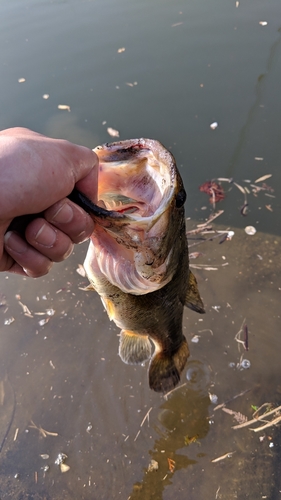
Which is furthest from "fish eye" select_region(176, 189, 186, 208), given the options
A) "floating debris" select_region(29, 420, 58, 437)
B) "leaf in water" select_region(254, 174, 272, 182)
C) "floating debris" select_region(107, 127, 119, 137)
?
"floating debris" select_region(107, 127, 119, 137)

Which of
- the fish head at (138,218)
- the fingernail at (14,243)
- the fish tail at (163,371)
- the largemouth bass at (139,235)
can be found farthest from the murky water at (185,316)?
the fingernail at (14,243)

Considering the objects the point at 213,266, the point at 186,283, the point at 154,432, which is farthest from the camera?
the point at 213,266

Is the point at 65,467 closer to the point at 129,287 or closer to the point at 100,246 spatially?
the point at 129,287

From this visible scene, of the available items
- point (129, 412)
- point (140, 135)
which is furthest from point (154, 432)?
point (140, 135)

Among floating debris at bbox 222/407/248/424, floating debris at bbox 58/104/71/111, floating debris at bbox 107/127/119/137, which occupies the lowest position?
floating debris at bbox 222/407/248/424

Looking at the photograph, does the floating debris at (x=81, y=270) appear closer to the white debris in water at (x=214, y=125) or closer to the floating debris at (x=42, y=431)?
the floating debris at (x=42, y=431)

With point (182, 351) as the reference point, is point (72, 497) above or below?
below

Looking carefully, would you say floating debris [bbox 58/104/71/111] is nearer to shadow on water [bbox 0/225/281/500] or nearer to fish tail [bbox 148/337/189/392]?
Answer: shadow on water [bbox 0/225/281/500]
